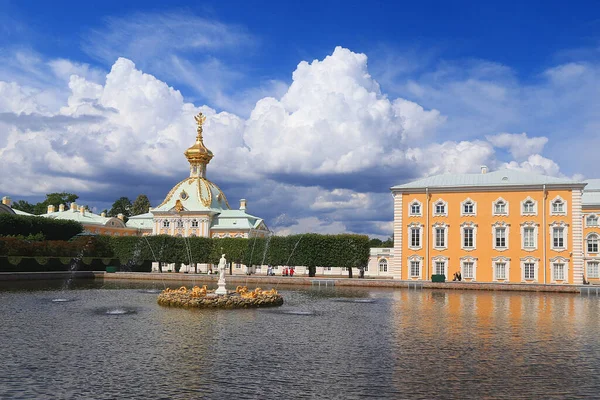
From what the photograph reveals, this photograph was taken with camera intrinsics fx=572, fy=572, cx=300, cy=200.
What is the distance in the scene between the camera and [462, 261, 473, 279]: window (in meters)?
56.3

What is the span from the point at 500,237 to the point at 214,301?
117 feet

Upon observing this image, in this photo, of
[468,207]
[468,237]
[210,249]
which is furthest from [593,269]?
[210,249]

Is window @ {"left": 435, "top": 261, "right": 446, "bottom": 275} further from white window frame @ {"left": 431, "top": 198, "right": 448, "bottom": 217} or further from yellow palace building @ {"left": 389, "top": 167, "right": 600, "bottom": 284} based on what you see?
white window frame @ {"left": 431, "top": 198, "right": 448, "bottom": 217}

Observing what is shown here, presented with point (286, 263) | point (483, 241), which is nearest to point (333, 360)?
point (483, 241)

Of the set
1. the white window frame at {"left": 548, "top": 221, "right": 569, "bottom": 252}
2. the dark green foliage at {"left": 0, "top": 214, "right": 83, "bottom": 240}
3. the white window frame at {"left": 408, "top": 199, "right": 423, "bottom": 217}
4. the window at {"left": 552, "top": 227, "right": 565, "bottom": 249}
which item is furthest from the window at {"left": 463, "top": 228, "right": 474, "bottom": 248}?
the dark green foliage at {"left": 0, "top": 214, "right": 83, "bottom": 240}

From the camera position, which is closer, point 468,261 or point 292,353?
point 292,353

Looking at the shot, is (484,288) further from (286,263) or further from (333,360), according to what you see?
(333,360)

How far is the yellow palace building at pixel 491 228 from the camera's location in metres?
53.7

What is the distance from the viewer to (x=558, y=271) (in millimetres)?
53719

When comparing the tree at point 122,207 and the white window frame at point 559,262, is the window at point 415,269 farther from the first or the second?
the tree at point 122,207

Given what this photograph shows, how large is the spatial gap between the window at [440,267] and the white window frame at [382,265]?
20.2m

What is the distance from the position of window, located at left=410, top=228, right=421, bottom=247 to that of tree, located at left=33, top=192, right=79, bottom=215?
3638 inches

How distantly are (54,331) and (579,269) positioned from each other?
47764mm

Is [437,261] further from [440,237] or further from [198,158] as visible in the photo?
[198,158]
